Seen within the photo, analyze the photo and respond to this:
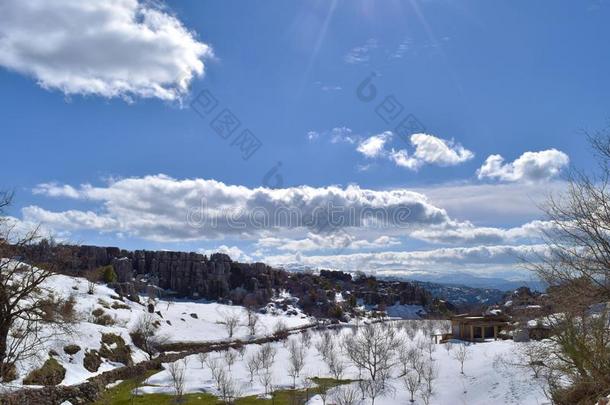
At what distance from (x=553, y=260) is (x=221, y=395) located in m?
47.4

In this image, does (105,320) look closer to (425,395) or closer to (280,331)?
(280,331)

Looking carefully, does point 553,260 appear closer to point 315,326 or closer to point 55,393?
point 55,393

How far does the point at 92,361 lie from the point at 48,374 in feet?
48.4

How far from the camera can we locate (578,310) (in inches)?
888

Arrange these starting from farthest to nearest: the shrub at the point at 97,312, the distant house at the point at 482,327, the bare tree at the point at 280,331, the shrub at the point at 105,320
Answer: the bare tree at the point at 280,331 → the distant house at the point at 482,327 → the shrub at the point at 97,312 → the shrub at the point at 105,320

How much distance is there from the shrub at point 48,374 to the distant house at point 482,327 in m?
72.8

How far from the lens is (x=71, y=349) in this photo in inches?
2520

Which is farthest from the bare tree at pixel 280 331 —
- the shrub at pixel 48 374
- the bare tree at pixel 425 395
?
the shrub at pixel 48 374

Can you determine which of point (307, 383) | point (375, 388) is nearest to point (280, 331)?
point (307, 383)

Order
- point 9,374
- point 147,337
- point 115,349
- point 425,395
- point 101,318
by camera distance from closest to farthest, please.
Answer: point 9,374, point 425,395, point 115,349, point 147,337, point 101,318

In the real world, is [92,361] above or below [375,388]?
above

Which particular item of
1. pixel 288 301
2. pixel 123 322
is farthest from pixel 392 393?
pixel 288 301

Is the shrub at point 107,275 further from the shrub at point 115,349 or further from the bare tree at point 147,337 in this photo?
the shrub at point 115,349

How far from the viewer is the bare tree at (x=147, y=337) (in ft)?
Answer: 280
